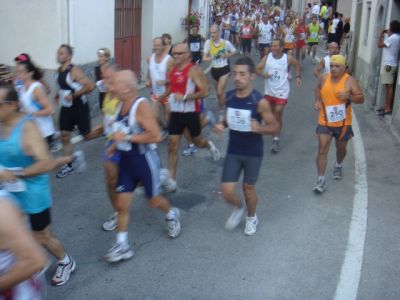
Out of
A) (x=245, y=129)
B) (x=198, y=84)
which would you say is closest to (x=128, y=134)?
(x=245, y=129)

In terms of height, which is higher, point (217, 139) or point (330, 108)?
point (330, 108)

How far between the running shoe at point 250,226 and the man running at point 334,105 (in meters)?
1.47

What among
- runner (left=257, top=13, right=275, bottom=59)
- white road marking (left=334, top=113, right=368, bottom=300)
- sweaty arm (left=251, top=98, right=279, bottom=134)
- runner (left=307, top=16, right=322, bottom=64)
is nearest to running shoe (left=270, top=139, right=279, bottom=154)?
white road marking (left=334, top=113, right=368, bottom=300)

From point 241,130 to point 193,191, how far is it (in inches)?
70.6

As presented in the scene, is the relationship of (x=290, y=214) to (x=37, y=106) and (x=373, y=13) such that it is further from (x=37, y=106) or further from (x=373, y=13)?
(x=373, y=13)

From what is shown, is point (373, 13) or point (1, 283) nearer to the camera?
point (1, 283)

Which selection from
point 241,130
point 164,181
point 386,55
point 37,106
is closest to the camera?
point 241,130

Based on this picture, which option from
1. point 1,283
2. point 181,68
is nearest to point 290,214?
point 181,68

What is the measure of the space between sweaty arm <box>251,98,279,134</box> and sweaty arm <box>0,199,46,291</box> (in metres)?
2.94

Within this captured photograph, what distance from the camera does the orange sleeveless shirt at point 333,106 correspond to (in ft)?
21.6

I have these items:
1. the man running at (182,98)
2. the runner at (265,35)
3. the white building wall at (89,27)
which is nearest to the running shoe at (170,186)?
the man running at (182,98)

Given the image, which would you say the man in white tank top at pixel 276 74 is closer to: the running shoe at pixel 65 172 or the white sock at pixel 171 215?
the running shoe at pixel 65 172

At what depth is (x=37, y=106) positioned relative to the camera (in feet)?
19.3

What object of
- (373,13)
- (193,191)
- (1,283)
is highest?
(373,13)
